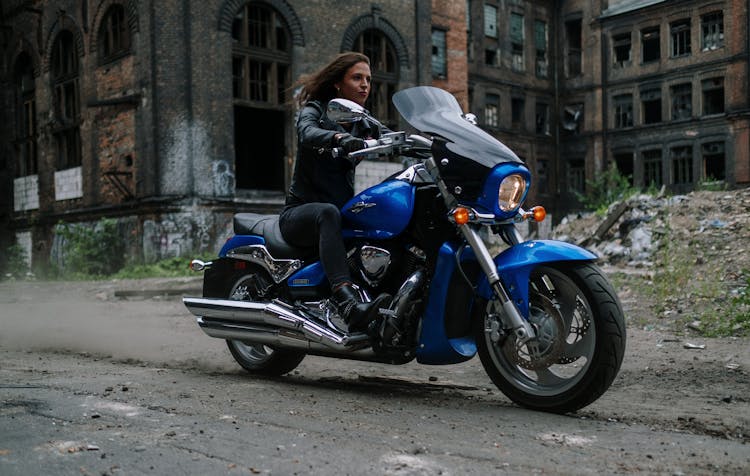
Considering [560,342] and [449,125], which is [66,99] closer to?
[449,125]

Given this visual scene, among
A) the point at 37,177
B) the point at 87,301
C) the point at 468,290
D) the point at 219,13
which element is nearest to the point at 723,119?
the point at 219,13

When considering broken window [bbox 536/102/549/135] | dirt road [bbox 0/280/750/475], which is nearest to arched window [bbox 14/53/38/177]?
dirt road [bbox 0/280/750/475]

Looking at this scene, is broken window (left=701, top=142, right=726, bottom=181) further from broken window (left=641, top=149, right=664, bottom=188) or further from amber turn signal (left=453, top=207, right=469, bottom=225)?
amber turn signal (left=453, top=207, right=469, bottom=225)

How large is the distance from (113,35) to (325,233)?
1868 centimetres

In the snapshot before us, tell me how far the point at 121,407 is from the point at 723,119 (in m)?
38.9

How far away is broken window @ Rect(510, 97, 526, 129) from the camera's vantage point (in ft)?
137

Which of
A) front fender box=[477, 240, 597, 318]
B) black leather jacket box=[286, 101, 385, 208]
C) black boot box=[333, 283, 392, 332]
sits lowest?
black boot box=[333, 283, 392, 332]

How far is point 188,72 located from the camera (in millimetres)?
19547

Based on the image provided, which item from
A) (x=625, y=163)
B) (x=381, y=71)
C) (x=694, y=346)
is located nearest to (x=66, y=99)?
(x=381, y=71)

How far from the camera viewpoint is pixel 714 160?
3822 cm

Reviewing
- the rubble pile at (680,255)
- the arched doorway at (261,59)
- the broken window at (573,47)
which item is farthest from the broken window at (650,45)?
the arched doorway at (261,59)

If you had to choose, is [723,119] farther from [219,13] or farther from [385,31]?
[219,13]

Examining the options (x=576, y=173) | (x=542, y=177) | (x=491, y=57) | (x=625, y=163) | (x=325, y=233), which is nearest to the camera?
(x=325, y=233)

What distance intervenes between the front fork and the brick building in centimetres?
1610
